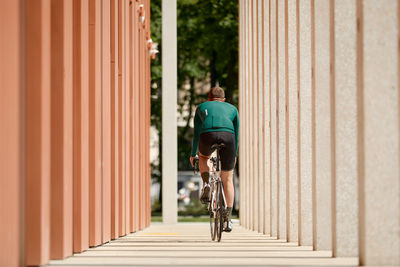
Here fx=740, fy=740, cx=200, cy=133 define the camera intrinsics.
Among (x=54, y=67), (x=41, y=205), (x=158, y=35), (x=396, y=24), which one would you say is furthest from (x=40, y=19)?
(x=158, y=35)

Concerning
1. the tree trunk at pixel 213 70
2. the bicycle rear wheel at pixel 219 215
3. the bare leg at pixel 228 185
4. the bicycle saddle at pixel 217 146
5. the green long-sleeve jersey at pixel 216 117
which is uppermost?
the tree trunk at pixel 213 70

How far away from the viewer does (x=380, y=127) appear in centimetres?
433

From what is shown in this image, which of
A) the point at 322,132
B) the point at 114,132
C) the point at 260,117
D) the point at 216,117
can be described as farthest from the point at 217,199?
the point at 260,117

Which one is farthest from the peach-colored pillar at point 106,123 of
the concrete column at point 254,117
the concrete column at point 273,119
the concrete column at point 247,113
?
the concrete column at point 247,113

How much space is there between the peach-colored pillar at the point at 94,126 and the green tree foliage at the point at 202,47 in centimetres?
1718

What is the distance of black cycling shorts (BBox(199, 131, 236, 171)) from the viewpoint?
753 centimetres

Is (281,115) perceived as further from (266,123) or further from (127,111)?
(127,111)

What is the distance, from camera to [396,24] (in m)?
4.30

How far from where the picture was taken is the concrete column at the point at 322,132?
584cm

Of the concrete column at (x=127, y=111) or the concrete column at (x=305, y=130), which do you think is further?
the concrete column at (x=127, y=111)

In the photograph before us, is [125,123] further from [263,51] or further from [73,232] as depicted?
[73,232]

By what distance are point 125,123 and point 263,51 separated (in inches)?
91.6
